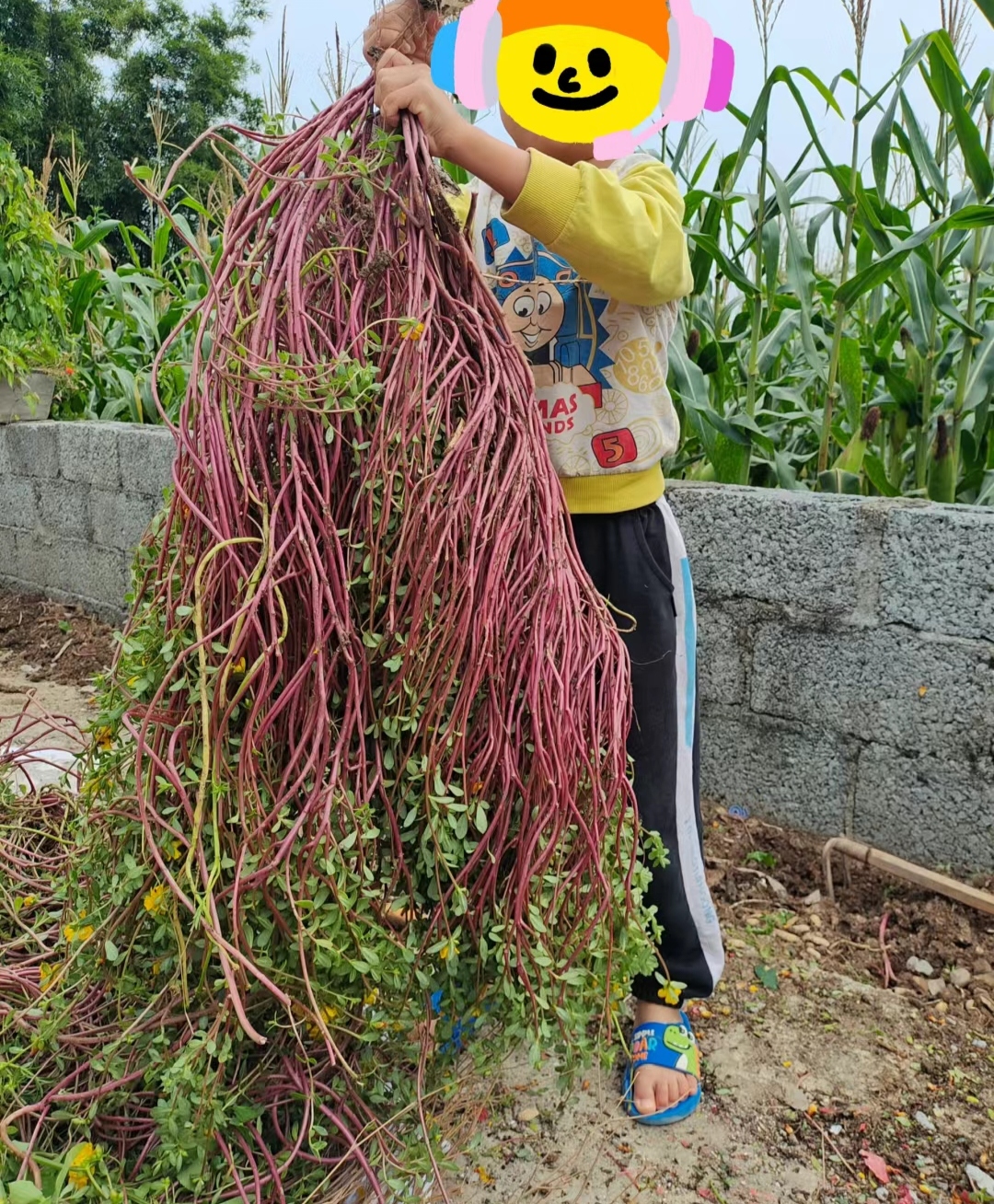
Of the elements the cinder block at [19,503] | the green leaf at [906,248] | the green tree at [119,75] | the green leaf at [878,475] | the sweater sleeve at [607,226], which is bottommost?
the cinder block at [19,503]

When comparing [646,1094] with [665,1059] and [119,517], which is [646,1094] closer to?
[665,1059]

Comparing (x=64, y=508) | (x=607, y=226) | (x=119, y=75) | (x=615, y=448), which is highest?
(x=119, y=75)

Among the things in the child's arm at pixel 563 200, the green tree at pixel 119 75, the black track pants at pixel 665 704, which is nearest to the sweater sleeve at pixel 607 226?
the child's arm at pixel 563 200

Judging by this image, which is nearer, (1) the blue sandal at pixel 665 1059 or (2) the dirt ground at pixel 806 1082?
(2) the dirt ground at pixel 806 1082

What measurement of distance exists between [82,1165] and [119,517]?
9.96 ft

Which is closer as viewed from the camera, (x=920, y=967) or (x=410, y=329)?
(x=410, y=329)

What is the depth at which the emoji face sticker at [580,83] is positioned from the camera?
1201 millimetres

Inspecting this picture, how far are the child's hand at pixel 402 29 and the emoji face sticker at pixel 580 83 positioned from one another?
0.32ft

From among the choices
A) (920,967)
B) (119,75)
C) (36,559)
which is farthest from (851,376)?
(119,75)

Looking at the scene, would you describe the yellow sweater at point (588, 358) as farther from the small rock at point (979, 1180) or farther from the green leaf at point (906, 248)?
the small rock at point (979, 1180)

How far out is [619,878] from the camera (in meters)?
1.25

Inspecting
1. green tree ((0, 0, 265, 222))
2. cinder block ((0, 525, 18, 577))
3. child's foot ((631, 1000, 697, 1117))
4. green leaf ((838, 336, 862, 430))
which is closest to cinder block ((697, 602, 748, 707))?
green leaf ((838, 336, 862, 430))

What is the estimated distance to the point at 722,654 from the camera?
2.32 meters

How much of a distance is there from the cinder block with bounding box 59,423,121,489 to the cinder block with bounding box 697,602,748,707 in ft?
7.85
